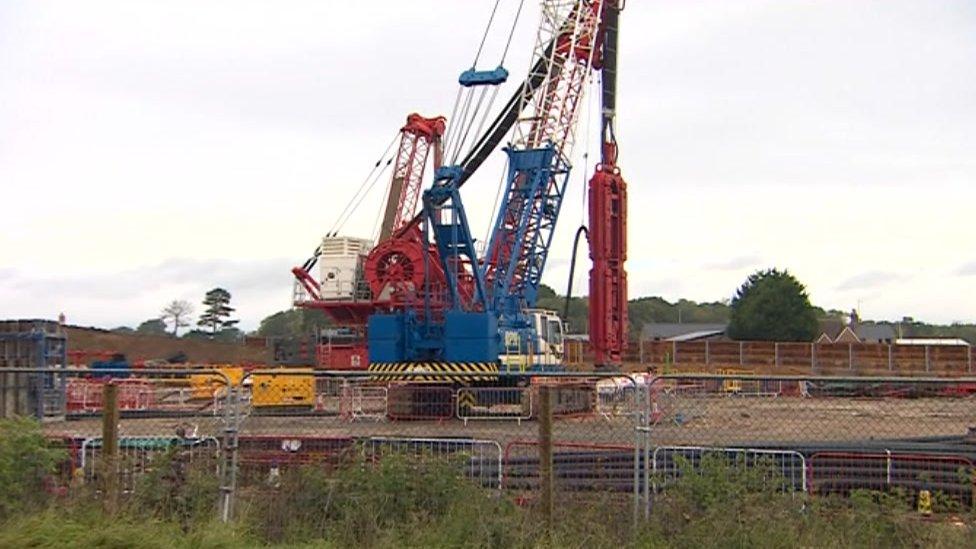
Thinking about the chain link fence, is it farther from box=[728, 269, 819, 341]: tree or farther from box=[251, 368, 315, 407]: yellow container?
box=[728, 269, 819, 341]: tree

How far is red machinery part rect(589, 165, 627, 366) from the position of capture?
34.5 metres

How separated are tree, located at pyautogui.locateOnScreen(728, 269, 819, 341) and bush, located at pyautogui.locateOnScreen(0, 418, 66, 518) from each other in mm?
83211

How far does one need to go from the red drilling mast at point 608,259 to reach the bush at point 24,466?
26.9m

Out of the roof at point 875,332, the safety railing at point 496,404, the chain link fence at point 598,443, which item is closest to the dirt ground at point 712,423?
the chain link fence at point 598,443

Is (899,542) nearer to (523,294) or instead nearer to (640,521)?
(640,521)

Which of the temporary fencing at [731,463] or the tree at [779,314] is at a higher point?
the tree at [779,314]

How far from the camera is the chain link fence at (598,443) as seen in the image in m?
8.16

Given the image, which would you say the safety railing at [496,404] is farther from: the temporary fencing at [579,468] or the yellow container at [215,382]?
the yellow container at [215,382]

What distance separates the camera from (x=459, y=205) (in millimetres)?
30172

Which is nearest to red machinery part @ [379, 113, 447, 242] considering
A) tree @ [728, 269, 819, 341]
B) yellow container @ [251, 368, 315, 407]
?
yellow container @ [251, 368, 315, 407]

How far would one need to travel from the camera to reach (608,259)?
3469 centimetres

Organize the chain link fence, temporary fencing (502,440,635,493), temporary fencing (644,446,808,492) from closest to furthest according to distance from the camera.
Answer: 1. temporary fencing (644,446,808,492)
2. the chain link fence
3. temporary fencing (502,440,635,493)

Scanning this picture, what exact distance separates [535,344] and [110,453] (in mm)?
24340

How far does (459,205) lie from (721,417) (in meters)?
19.3
